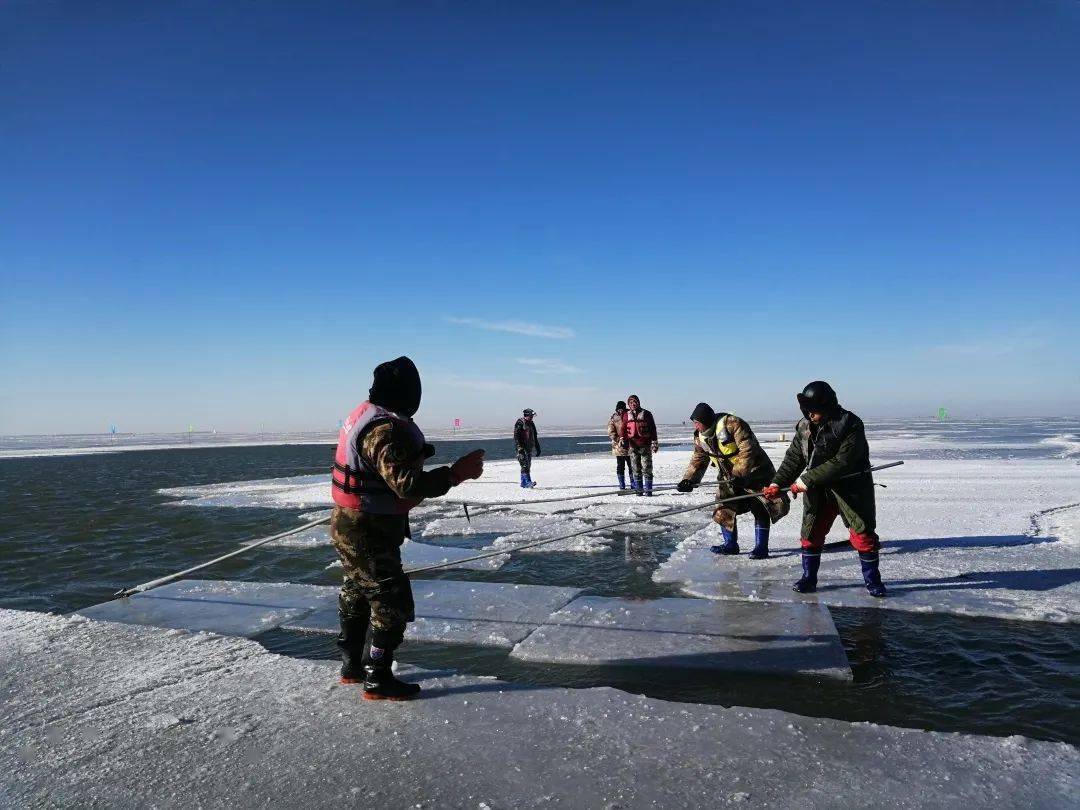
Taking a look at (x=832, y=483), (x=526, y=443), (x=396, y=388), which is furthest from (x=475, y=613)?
(x=526, y=443)

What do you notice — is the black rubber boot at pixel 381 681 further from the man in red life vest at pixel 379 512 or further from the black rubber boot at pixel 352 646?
the black rubber boot at pixel 352 646

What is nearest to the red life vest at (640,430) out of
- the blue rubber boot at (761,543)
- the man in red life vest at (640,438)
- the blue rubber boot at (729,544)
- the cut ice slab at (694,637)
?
the man in red life vest at (640,438)

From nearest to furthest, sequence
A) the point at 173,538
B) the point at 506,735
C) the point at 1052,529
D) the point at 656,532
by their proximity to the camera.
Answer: the point at 506,735, the point at 1052,529, the point at 656,532, the point at 173,538

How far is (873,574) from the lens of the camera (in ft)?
17.3

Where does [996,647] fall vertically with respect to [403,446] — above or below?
below

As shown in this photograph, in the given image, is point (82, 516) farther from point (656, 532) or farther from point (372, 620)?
point (372, 620)

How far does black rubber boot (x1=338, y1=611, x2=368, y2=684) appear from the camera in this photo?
3.54 m

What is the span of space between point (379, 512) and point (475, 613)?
2018 mm

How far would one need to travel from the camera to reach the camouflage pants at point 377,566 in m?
3.38

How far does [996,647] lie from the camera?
13.6 feet

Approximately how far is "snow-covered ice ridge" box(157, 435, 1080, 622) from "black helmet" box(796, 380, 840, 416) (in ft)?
5.16

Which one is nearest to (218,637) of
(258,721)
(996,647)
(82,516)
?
(258,721)

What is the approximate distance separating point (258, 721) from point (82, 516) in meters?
11.7

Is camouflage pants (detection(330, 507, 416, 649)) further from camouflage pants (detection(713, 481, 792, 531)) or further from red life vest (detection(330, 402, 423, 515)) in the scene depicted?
camouflage pants (detection(713, 481, 792, 531))
